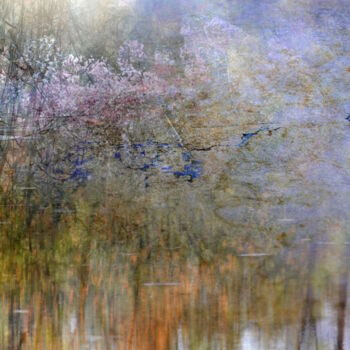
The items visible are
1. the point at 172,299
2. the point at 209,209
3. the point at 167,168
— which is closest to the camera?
the point at 172,299

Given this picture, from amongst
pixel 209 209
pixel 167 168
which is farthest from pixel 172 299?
pixel 167 168

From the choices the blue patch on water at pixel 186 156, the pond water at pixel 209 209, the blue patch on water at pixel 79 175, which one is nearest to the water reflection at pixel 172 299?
the pond water at pixel 209 209

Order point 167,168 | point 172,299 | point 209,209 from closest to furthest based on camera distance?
point 172,299, point 209,209, point 167,168

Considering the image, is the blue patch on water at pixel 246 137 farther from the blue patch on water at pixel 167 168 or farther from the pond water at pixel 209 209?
the blue patch on water at pixel 167 168

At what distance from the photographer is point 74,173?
2646mm

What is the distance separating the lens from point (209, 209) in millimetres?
2387

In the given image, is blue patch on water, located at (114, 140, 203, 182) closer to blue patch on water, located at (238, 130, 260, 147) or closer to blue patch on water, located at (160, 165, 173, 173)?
blue patch on water, located at (160, 165, 173, 173)

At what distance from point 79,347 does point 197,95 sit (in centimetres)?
149

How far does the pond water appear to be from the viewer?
5.11 feet

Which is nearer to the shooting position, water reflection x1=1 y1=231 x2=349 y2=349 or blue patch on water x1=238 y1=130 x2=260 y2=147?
water reflection x1=1 y1=231 x2=349 y2=349

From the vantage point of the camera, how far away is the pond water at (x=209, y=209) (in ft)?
5.11

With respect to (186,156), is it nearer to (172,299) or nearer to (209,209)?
(209,209)

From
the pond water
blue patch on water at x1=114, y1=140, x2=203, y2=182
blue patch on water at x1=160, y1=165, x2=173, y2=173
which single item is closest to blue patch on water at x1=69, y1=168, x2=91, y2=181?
the pond water

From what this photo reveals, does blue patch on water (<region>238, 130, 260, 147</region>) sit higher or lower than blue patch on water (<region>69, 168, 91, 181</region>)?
higher
